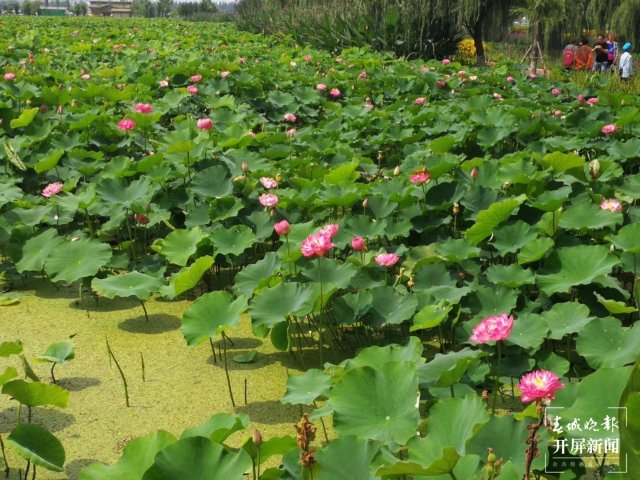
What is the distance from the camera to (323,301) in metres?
1.85

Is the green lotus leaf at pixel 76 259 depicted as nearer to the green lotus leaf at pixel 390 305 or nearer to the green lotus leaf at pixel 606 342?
the green lotus leaf at pixel 390 305

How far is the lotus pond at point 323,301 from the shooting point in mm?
1207

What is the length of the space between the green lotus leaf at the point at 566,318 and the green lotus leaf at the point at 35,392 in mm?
1128

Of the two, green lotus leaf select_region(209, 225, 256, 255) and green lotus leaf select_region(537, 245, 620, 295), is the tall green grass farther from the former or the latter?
green lotus leaf select_region(537, 245, 620, 295)

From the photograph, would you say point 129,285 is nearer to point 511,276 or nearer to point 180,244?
point 180,244

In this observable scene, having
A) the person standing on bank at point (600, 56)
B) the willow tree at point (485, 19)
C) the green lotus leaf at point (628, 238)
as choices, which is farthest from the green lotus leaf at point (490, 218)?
the person standing on bank at point (600, 56)

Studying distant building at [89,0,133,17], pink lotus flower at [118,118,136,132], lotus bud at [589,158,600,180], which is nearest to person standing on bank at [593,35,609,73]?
lotus bud at [589,158,600,180]

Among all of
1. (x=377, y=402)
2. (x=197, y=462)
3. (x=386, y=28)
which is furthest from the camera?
(x=386, y=28)

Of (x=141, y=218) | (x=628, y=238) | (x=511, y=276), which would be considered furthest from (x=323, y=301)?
(x=141, y=218)

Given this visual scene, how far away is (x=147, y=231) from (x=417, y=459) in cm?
207

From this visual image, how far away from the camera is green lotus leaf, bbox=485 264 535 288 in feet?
6.34


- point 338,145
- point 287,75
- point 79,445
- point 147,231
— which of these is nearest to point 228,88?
point 287,75

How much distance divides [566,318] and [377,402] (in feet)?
2.33

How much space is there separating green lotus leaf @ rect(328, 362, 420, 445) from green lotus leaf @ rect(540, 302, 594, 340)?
0.58m
